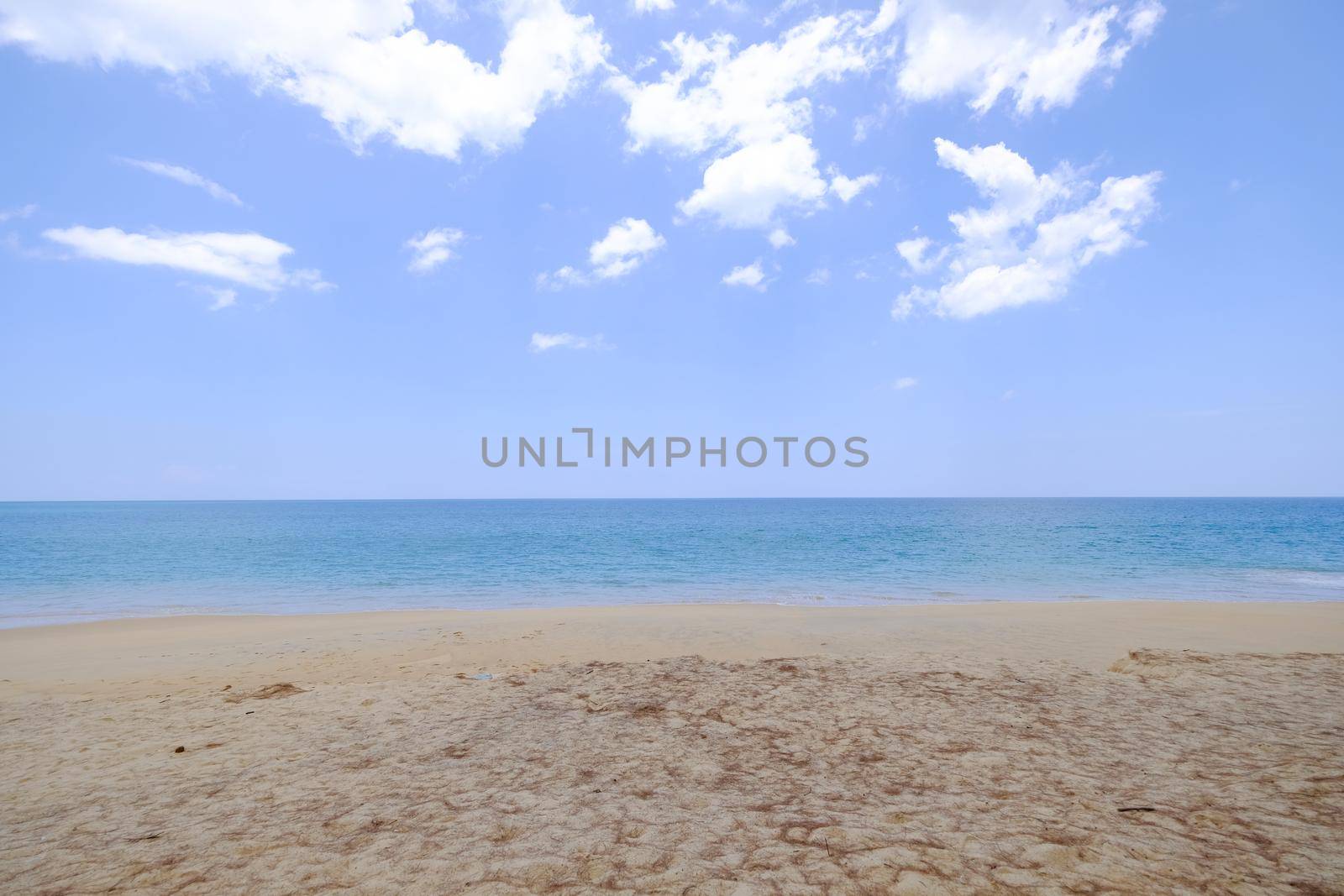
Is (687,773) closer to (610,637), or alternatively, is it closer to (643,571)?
(610,637)

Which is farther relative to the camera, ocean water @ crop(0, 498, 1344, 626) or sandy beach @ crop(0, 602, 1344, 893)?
ocean water @ crop(0, 498, 1344, 626)

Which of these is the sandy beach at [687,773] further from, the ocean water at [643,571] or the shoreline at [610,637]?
the ocean water at [643,571]

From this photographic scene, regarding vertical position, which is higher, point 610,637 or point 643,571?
point 610,637

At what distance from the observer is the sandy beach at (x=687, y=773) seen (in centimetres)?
390

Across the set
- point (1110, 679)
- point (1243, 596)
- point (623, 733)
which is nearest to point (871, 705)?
point (623, 733)

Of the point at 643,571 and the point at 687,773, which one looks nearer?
the point at 687,773

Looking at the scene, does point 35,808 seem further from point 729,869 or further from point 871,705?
point 871,705

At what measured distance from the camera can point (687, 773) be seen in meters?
5.48

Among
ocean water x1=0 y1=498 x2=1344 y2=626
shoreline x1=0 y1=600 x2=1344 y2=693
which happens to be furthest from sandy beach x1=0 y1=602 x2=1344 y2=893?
ocean water x1=0 y1=498 x2=1344 y2=626

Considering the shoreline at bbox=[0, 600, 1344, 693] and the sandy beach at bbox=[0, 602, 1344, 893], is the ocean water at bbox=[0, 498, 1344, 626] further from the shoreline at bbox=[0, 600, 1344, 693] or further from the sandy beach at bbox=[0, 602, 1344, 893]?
the sandy beach at bbox=[0, 602, 1344, 893]

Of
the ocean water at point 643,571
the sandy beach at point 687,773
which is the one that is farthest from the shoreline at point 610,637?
the ocean water at point 643,571

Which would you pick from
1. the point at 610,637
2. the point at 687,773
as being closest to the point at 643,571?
the point at 610,637

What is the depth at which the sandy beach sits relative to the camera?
12.8ft

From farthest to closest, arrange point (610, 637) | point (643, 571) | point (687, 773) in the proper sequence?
point (643, 571), point (610, 637), point (687, 773)
